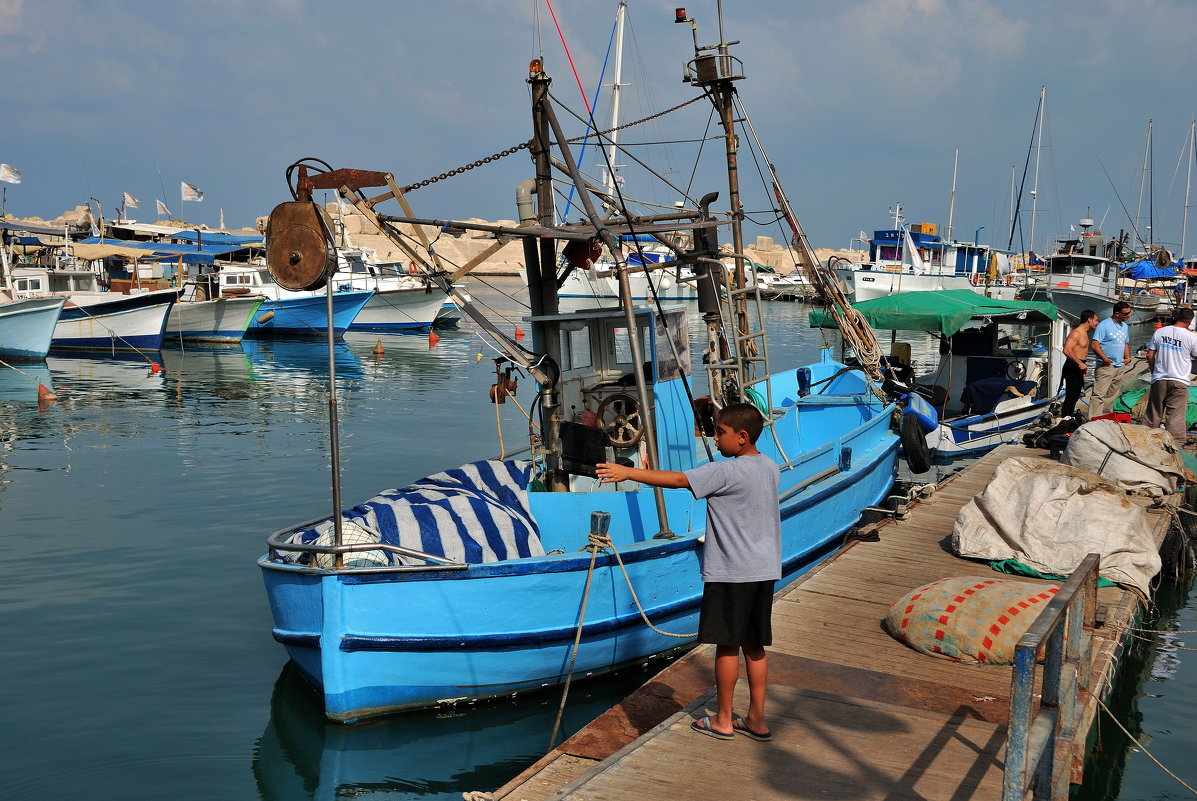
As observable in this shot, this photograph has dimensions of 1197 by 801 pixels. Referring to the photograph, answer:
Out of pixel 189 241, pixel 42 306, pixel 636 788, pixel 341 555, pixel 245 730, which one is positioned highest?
pixel 189 241

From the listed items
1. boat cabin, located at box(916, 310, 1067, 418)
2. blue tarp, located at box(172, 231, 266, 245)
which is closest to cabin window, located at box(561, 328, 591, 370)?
boat cabin, located at box(916, 310, 1067, 418)

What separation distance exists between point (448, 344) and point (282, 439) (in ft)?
75.9

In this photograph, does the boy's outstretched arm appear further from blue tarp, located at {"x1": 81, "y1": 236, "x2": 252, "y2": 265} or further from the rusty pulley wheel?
blue tarp, located at {"x1": 81, "y1": 236, "x2": 252, "y2": 265}

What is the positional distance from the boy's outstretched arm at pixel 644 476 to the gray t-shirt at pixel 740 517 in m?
0.10

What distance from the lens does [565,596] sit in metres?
7.36

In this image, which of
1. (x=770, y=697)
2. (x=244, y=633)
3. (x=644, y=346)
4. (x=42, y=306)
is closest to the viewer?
(x=770, y=697)

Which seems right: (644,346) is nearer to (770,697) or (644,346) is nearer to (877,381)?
(770,697)

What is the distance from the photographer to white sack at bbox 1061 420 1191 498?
10.4 m

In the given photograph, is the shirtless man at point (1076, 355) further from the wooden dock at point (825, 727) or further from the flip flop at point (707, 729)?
the flip flop at point (707, 729)

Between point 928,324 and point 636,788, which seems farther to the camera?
point 928,324

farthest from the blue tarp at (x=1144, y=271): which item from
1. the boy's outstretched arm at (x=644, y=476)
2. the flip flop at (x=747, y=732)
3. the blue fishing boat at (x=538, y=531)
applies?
the boy's outstretched arm at (x=644, y=476)

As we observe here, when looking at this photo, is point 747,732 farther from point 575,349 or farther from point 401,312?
point 401,312

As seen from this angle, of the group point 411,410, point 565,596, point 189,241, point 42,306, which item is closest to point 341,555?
point 565,596

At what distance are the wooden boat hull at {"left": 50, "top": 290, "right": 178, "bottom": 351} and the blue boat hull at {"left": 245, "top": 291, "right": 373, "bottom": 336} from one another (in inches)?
221
